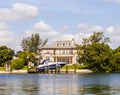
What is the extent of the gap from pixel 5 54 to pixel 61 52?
785 inches

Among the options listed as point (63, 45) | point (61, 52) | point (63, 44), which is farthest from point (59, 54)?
point (63, 44)

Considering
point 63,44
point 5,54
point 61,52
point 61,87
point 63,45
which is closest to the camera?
point 61,87

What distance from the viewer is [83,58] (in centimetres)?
14412

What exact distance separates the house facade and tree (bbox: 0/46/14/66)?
12.1 metres

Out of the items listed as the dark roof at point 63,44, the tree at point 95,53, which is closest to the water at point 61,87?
the tree at point 95,53

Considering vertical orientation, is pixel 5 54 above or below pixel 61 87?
above

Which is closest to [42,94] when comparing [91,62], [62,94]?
[62,94]

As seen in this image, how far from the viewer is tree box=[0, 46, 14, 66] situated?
170375 millimetres

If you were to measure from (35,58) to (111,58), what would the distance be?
3075 centimetres

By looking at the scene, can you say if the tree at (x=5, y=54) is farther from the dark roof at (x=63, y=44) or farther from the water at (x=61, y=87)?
the water at (x=61, y=87)

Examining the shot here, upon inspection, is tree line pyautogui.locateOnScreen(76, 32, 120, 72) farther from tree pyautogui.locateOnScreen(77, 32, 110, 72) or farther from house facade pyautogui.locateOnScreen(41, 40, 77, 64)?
house facade pyautogui.locateOnScreen(41, 40, 77, 64)

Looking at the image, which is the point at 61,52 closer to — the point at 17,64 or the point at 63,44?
the point at 63,44

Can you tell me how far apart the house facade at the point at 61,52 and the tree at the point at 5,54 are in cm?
1207

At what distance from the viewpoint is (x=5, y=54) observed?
172 m
